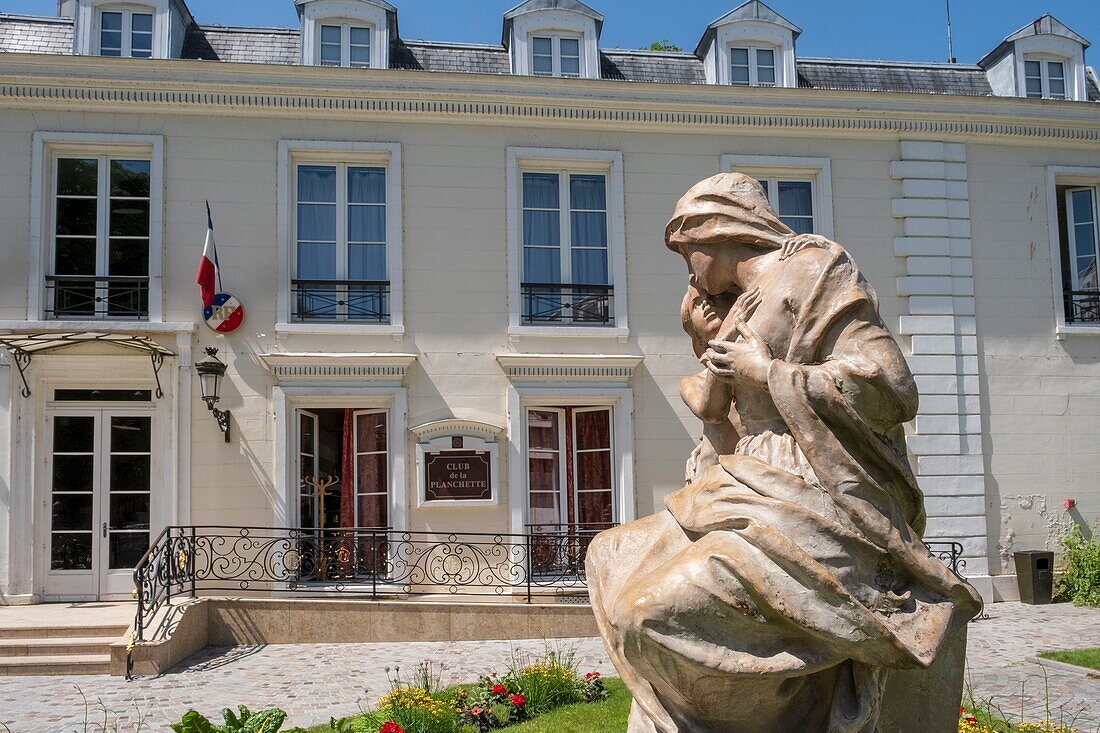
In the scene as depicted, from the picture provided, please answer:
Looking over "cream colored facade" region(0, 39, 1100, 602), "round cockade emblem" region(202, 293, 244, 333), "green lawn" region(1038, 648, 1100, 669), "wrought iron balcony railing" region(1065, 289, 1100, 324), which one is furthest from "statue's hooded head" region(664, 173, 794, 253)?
"wrought iron balcony railing" region(1065, 289, 1100, 324)

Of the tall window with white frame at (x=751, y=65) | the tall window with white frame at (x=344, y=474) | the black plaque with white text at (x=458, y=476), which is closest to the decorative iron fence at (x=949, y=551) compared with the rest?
the black plaque with white text at (x=458, y=476)

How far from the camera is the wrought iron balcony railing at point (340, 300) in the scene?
43.1 ft

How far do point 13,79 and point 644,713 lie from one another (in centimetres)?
1251

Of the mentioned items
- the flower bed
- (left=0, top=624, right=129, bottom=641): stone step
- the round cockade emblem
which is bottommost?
(left=0, top=624, right=129, bottom=641): stone step

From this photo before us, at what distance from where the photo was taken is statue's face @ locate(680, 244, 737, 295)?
4070mm

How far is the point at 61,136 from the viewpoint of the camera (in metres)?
12.7

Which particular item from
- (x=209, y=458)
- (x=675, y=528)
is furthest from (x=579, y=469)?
(x=675, y=528)

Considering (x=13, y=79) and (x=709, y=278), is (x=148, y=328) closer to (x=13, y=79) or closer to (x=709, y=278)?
(x=13, y=79)

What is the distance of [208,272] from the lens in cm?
1225

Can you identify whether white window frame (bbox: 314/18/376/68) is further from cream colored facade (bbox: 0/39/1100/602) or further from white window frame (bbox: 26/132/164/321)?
white window frame (bbox: 26/132/164/321)

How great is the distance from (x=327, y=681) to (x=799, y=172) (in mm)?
9620

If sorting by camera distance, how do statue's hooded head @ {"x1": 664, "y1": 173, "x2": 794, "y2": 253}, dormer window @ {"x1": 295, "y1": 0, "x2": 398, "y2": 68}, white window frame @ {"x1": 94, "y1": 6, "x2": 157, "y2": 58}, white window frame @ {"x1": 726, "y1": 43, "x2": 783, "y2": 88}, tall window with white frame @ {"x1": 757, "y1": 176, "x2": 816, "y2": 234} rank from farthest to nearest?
white window frame @ {"x1": 726, "y1": 43, "x2": 783, "y2": 88} < tall window with white frame @ {"x1": 757, "y1": 176, "x2": 816, "y2": 234} < dormer window @ {"x1": 295, "y1": 0, "x2": 398, "y2": 68} < white window frame @ {"x1": 94, "y1": 6, "x2": 157, "y2": 58} < statue's hooded head @ {"x1": 664, "y1": 173, "x2": 794, "y2": 253}

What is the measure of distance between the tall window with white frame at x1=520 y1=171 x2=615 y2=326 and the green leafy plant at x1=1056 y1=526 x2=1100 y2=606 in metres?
7.16

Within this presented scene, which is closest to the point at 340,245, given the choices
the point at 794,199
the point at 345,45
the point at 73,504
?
the point at 345,45
